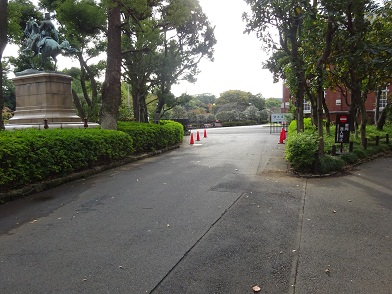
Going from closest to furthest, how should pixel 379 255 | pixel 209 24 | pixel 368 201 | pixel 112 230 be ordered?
pixel 379 255 → pixel 112 230 → pixel 368 201 → pixel 209 24

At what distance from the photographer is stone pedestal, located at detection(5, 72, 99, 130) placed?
13219 mm

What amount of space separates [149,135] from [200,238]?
→ 10024 mm

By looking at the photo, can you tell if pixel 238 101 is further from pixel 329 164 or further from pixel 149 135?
pixel 329 164

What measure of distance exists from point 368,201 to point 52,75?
12.0m

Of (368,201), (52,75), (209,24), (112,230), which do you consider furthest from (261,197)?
(209,24)

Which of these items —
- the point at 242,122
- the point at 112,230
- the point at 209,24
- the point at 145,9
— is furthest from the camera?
the point at 242,122

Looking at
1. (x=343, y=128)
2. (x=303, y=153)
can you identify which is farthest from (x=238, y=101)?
(x=303, y=153)

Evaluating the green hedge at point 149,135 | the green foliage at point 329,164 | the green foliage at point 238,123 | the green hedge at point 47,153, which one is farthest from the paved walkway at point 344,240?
the green foliage at point 238,123

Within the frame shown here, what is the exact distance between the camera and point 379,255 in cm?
405

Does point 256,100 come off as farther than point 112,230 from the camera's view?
Yes

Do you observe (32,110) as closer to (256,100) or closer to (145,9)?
(145,9)

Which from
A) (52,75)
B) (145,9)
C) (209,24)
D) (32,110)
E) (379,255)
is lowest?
(379,255)

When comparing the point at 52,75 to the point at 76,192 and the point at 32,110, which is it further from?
the point at 76,192

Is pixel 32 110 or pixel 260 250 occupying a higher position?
pixel 32 110
